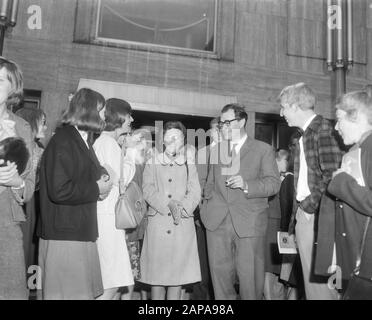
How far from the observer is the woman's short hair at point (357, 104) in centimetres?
225

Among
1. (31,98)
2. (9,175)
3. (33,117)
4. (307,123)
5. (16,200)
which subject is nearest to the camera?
(9,175)

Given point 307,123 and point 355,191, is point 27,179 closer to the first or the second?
point 355,191

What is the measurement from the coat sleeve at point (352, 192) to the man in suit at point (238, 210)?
46.2 inches

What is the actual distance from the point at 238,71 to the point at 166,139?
2366 millimetres

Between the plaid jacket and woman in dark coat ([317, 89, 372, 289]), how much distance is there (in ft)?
0.88

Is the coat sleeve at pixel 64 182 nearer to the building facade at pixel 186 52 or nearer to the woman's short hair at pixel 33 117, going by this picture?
the woman's short hair at pixel 33 117

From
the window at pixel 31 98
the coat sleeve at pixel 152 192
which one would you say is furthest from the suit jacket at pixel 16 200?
the window at pixel 31 98

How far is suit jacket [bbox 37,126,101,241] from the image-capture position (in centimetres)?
213

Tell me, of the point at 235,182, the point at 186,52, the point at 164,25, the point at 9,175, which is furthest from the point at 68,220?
the point at 164,25

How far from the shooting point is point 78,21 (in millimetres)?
5004

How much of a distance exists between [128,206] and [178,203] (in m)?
0.71

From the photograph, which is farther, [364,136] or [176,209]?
[176,209]

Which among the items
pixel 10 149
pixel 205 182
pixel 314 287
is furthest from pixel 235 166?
pixel 10 149

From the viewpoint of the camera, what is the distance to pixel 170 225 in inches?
130
